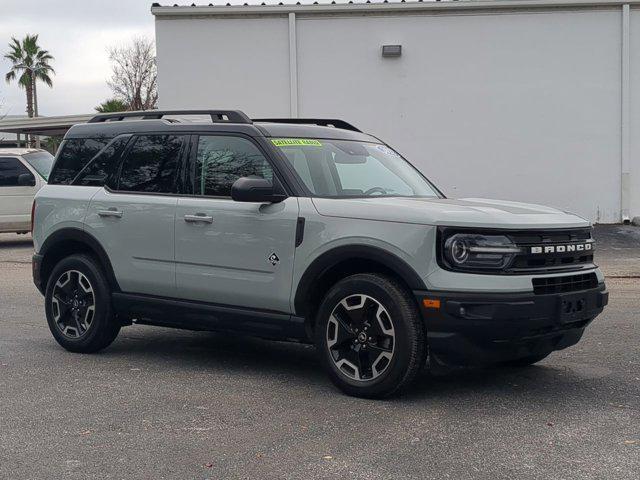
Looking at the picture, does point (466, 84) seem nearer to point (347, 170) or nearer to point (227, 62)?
point (227, 62)

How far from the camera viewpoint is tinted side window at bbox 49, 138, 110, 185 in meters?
7.43

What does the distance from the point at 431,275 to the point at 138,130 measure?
3100mm

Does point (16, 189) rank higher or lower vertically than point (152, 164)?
lower

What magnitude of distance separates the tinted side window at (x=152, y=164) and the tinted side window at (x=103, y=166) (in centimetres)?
12

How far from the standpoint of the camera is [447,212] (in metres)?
5.39

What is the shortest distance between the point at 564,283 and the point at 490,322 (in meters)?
0.68

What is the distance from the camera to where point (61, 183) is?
7551 mm

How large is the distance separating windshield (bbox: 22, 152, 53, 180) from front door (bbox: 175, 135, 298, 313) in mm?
12863

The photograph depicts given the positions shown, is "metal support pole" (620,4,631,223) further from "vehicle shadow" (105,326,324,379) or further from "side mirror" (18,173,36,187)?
"vehicle shadow" (105,326,324,379)

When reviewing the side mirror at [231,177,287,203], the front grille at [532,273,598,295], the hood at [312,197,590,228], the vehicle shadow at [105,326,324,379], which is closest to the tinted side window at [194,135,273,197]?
the side mirror at [231,177,287,203]

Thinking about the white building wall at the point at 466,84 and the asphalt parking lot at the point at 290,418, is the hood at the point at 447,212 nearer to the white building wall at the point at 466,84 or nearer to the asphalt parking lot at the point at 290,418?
the asphalt parking lot at the point at 290,418

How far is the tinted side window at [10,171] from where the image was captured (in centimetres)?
1822

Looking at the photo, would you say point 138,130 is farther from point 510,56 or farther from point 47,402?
point 510,56

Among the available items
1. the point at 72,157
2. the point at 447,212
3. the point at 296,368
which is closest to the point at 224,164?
the point at 296,368
